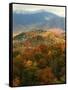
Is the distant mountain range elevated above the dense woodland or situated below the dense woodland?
above

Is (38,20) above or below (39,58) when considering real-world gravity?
above

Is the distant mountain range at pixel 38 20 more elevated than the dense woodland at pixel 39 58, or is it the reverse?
the distant mountain range at pixel 38 20

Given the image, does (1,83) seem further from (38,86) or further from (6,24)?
(6,24)

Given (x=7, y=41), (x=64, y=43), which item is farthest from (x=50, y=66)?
(x=7, y=41)
